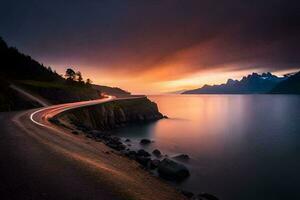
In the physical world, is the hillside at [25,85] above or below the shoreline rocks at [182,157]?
above

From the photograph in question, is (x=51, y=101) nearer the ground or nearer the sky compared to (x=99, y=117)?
nearer the sky

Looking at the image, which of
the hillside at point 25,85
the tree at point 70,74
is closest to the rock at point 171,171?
the hillside at point 25,85

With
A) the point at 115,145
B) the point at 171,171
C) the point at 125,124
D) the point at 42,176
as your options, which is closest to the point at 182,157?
the point at 115,145

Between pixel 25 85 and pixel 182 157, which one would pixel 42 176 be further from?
pixel 25 85

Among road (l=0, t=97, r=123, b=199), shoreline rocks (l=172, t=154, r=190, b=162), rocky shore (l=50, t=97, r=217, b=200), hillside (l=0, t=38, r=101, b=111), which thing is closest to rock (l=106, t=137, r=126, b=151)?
rocky shore (l=50, t=97, r=217, b=200)

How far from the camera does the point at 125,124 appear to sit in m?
76.2

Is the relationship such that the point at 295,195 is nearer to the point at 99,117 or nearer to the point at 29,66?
the point at 99,117

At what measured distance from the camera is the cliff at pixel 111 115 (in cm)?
4800

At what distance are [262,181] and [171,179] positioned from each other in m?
10.9

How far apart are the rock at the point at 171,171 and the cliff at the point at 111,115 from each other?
20199mm

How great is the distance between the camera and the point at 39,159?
45.6ft

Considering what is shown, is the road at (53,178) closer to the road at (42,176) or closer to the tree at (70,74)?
the road at (42,176)

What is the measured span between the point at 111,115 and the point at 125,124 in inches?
241

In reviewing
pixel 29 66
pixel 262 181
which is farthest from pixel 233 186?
pixel 29 66
